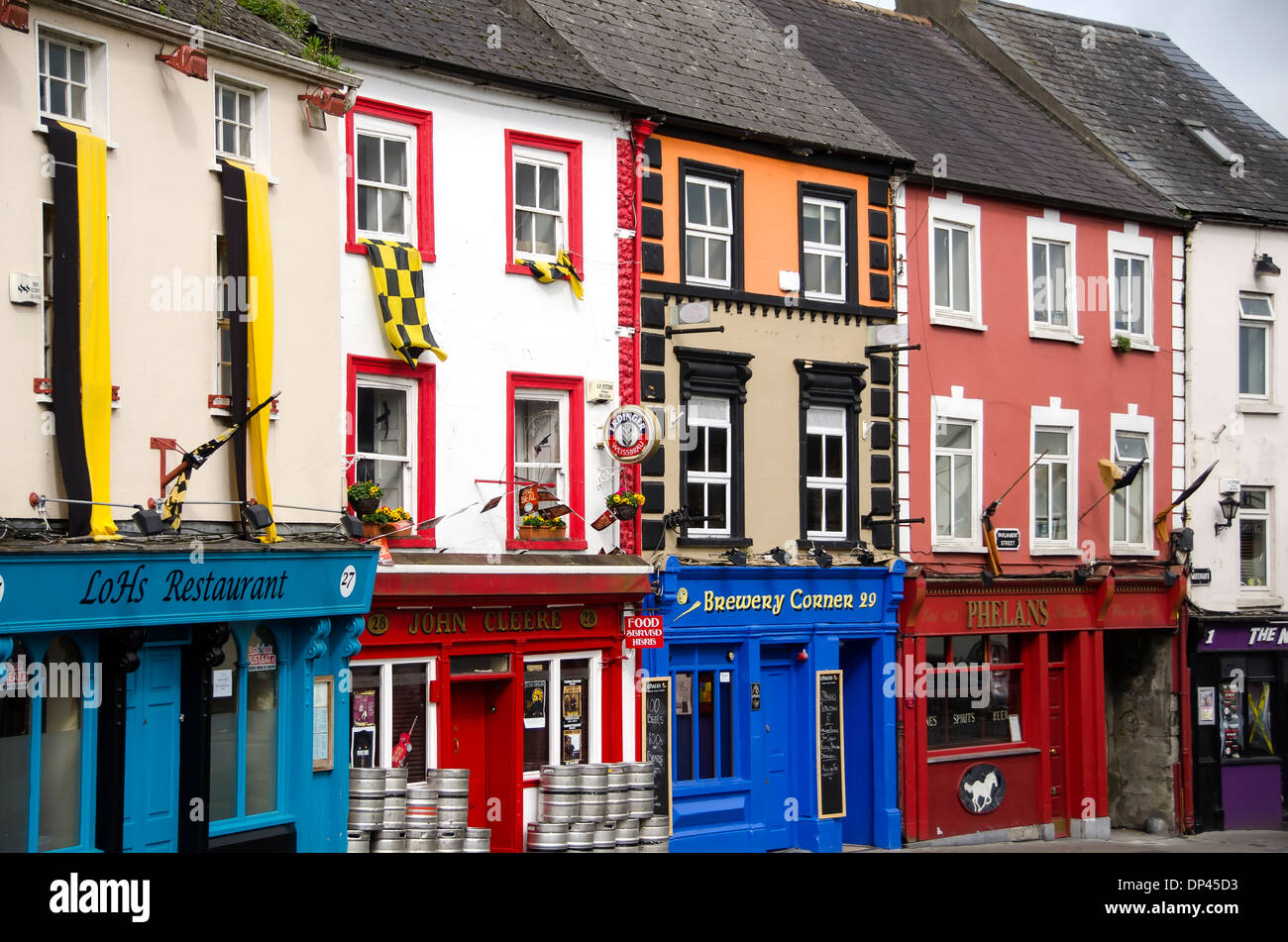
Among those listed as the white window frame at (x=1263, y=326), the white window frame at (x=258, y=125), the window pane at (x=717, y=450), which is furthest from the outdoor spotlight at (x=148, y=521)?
the white window frame at (x=1263, y=326)

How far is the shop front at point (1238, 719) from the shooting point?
2448 centimetres

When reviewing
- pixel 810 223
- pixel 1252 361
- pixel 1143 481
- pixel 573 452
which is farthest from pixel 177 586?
pixel 1252 361

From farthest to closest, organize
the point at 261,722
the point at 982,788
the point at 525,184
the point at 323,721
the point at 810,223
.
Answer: the point at 982,788 < the point at 810,223 < the point at 525,184 < the point at 323,721 < the point at 261,722

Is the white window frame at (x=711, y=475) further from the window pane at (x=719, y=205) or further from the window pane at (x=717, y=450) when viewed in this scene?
the window pane at (x=719, y=205)

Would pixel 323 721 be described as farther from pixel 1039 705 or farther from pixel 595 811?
pixel 1039 705

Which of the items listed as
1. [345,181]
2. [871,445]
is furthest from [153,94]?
[871,445]

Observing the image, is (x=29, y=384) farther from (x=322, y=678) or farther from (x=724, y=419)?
(x=724, y=419)

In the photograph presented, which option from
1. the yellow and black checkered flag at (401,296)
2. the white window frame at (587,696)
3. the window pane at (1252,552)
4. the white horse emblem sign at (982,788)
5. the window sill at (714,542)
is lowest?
the white horse emblem sign at (982,788)

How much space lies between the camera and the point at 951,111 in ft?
80.8

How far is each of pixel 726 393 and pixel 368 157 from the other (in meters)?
5.65

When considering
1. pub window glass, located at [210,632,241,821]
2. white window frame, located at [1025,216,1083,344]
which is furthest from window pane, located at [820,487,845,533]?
pub window glass, located at [210,632,241,821]

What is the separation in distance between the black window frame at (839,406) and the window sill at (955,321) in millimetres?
1638

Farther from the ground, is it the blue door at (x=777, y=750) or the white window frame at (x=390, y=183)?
the white window frame at (x=390, y=183)

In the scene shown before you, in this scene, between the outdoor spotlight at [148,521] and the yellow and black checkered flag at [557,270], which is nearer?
the outdoor spotlight at [148,521]
